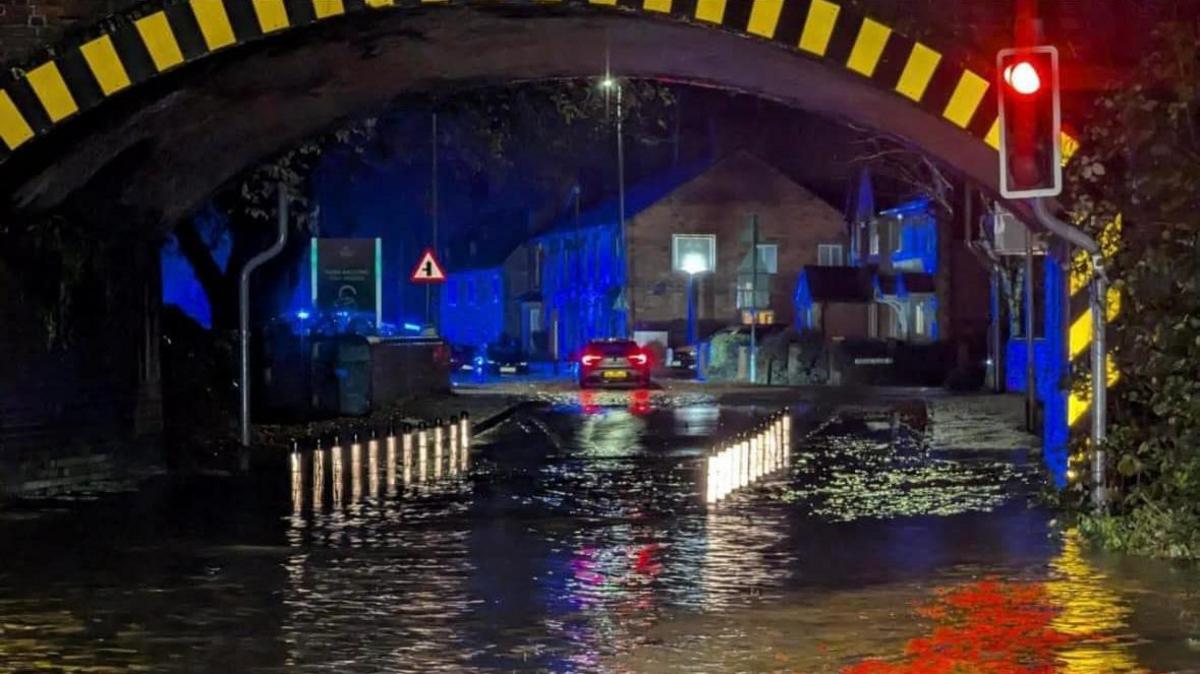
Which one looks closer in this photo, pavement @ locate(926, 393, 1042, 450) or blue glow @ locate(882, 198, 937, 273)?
pavement @ locate(926, 393, 1042, 450)

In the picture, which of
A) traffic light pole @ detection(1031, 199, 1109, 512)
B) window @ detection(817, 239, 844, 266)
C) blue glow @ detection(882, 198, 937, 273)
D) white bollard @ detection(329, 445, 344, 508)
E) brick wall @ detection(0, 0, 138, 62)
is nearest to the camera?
Result: traffic light pole @ detection(1031, 199, 1109, 512)

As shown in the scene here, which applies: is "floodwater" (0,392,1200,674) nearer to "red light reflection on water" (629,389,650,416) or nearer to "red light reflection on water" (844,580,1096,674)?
"red light reflection on water" (844,580,1096,674)

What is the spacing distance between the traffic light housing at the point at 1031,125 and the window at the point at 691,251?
66.7 metres

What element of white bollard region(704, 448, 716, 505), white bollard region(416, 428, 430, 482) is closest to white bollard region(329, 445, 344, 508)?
white bollard region(416, 428, 430, 482)

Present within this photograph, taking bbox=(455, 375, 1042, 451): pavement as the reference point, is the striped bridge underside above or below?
above

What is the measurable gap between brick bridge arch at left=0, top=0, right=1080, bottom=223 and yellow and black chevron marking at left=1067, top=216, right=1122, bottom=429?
4.34 ft

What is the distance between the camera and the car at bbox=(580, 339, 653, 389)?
5044 cm

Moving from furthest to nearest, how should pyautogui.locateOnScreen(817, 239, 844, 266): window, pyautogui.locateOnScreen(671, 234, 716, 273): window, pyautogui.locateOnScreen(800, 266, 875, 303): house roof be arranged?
pyautogui.locateOnScreen(817, 239, 844, 266): window
pyautogui.locateOnScreen(671, 234, 716, 273): window
pyautogui.locateOnScreen(800, 266, 875, 303): house roof

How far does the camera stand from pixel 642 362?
51031mm

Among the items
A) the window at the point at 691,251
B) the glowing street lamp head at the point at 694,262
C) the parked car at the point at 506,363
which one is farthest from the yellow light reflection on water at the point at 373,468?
the window at the point at 691,251

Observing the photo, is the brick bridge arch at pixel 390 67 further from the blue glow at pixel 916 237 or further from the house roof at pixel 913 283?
the house roof at pixel 913 283

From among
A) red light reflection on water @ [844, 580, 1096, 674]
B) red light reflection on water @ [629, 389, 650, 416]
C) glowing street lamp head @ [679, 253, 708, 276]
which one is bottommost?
red light reflection on water @ [844, 580, 1096, 674]

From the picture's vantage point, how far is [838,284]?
7525 cm

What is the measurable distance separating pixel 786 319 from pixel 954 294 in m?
11.6
